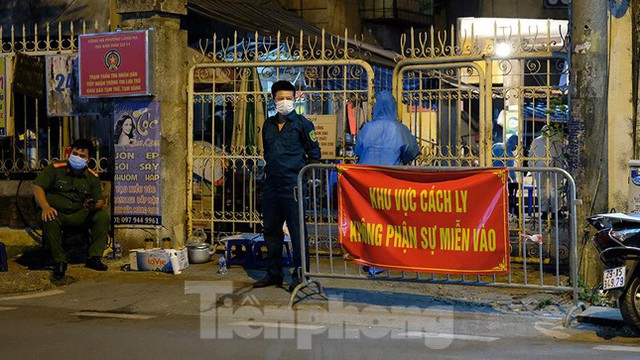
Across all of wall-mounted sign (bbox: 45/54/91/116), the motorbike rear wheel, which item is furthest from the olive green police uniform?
the motorbike rear wheel

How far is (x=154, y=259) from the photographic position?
10648mm

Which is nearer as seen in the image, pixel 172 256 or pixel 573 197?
pixel 573 197

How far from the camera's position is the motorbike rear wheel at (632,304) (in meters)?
7.36

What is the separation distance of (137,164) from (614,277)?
6234 mm

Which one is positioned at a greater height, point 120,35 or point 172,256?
point 120,35

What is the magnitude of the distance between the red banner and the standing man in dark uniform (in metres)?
0.78

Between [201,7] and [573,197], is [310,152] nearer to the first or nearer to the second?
[573,197]

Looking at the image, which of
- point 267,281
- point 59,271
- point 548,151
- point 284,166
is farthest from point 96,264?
point 548,151

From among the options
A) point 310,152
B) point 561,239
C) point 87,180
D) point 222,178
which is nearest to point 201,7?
point 222,178

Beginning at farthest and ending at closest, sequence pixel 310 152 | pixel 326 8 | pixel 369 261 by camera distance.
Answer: pixel 326 8, pixel 310 152, pixel 369 261

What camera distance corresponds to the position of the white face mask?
9.23 metres

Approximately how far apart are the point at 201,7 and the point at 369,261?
6163 millimetres

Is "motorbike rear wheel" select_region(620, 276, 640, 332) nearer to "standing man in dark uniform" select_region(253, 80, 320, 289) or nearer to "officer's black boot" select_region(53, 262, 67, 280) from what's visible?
"standing man in dark uniform" select_region(253, 80, 320, 289)

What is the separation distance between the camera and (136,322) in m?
7.98
